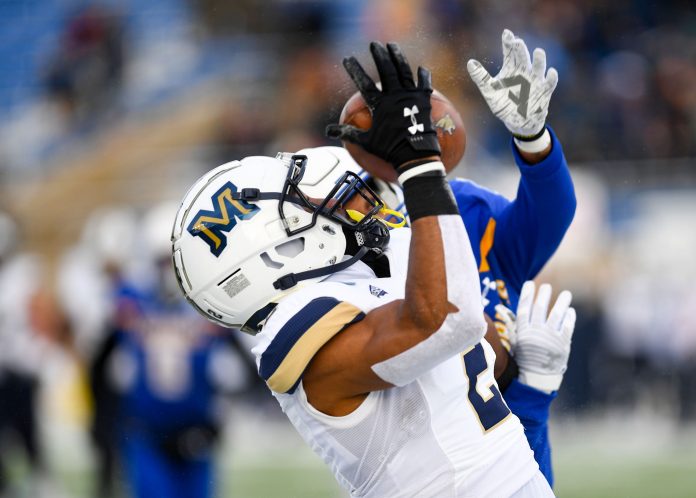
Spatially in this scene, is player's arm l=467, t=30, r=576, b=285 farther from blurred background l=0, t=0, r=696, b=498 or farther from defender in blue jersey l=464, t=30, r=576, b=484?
blurred background l=0, t=0, r=696, b=498

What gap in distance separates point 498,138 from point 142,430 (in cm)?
347

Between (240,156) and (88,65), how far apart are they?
Answer: 9.37ft

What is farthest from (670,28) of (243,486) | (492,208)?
(492,208)

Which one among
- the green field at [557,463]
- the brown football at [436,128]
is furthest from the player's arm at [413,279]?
the green field at [557,463]

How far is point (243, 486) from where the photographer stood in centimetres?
910

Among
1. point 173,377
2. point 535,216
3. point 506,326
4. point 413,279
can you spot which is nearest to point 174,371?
point 173,377

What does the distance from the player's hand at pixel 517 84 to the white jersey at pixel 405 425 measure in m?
0.56

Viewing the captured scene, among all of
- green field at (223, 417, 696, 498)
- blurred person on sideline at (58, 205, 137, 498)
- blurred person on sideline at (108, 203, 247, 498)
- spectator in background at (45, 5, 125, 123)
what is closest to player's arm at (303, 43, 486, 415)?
blurred person on sideline at (108, 203, 247, 498)

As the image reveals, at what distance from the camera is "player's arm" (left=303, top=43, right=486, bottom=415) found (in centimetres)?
231

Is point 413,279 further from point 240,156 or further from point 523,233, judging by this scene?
point 240,156

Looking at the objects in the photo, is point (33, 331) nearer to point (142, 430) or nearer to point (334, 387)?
point (142, 430)

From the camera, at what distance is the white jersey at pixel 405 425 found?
2.50 meters

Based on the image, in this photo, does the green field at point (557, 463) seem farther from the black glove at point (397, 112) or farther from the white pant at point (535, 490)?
the black glove at point (397, 112)

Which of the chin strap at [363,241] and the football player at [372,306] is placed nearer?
the football player at [372,306]
